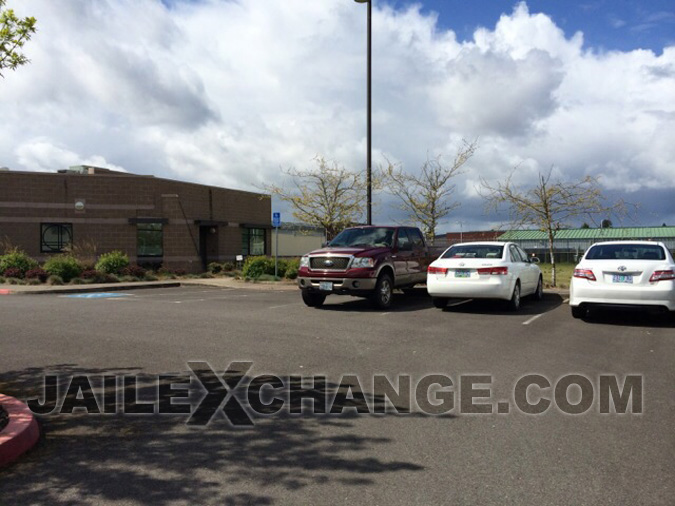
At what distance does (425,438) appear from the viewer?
4723 millimetres

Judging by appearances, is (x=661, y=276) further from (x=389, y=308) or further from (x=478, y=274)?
(x=389, y=308)

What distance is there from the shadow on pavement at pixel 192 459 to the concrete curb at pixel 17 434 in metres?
0.08

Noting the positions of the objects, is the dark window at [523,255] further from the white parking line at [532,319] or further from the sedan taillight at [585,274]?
the sedan taillight at [585,274]

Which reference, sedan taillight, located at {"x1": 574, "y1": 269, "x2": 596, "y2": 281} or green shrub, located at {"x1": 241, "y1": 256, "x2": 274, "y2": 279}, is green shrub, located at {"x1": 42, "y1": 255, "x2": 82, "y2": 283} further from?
sedan taillight, located at {"x1": 574, "y1": 269, "x2": 596, "y2": 281}

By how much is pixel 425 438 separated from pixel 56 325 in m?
8.26

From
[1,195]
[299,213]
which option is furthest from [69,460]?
[1,195]

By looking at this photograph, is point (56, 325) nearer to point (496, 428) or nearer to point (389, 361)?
point (389, 361)

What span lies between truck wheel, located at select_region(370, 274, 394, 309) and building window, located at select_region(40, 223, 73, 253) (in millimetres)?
20081

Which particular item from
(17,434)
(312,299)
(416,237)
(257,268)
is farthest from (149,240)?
(17,434)

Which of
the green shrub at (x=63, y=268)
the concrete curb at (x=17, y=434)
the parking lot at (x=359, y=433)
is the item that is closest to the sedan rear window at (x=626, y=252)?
the parking lot at (x=359, y=433)

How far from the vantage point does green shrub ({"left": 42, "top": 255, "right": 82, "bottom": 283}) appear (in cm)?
2203

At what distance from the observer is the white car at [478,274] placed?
11.9 m

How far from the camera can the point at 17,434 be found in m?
4.45

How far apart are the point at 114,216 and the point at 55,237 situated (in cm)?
290
